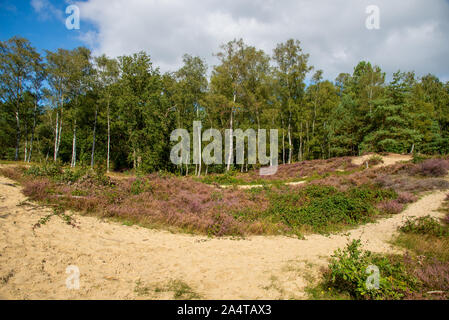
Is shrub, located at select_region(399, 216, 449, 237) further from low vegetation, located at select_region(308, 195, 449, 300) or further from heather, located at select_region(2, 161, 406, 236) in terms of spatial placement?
low vegetation, located at select_region(308, 195, 449, 300)

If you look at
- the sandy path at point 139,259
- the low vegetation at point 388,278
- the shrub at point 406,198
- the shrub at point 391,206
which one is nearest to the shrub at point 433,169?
the shrub at point 406,198

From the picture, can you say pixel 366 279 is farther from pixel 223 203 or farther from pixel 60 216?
pixel 60 216

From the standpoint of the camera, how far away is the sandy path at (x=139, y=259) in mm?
4137

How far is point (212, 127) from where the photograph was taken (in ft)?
104

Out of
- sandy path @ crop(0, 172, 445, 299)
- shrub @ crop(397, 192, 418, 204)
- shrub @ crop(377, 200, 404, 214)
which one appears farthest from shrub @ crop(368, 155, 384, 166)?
sandy path @ crop(0, 172, 445, 299)

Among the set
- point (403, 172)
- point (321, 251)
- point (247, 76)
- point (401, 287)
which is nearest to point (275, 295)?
point (401, 287)

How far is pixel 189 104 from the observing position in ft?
106

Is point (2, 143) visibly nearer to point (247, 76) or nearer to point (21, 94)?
point (21, 94)

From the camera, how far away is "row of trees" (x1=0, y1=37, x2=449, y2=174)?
85.2 feet

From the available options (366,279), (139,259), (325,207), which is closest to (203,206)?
(139,259)

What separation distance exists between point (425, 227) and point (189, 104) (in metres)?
30.2

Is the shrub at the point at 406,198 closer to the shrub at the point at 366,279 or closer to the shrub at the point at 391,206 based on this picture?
the shrub at the point at 391,206
